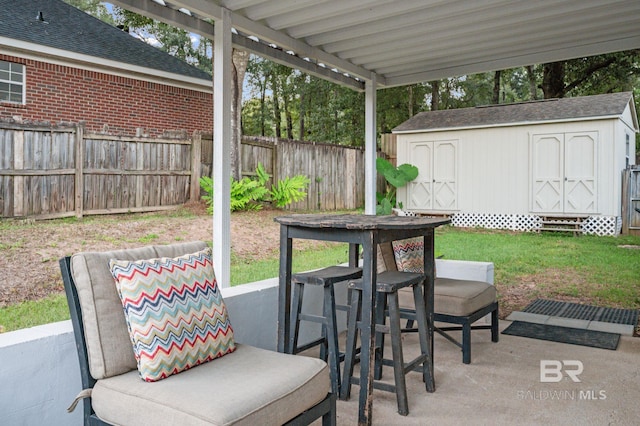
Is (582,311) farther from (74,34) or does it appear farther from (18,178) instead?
(74,34)

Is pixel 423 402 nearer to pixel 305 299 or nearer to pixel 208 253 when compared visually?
pixel 305 299

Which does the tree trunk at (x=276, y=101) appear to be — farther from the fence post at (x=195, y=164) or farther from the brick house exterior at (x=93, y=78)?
the fence post at (x=195, y=164)

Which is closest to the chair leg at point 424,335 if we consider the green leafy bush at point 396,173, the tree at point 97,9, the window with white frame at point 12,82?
the window with white frame at point 12,82

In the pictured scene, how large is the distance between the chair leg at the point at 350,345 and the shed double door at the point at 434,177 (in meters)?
9.19

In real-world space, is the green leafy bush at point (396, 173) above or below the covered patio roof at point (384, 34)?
below

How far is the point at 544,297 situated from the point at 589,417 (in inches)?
119

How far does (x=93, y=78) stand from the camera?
30.5ft

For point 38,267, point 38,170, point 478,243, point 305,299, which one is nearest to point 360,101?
point 478,243

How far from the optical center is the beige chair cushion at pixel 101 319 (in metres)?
1.75

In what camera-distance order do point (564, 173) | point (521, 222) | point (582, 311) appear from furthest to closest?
1. point (521, 222)
2. point (564, 173)
3. point (582, 311)

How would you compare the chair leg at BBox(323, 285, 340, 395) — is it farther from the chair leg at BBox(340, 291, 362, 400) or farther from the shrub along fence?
the shrub along fence

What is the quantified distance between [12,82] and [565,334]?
8.69 metres

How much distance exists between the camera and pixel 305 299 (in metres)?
3.37

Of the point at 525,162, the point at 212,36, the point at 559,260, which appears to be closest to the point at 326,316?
the point at 212,36
